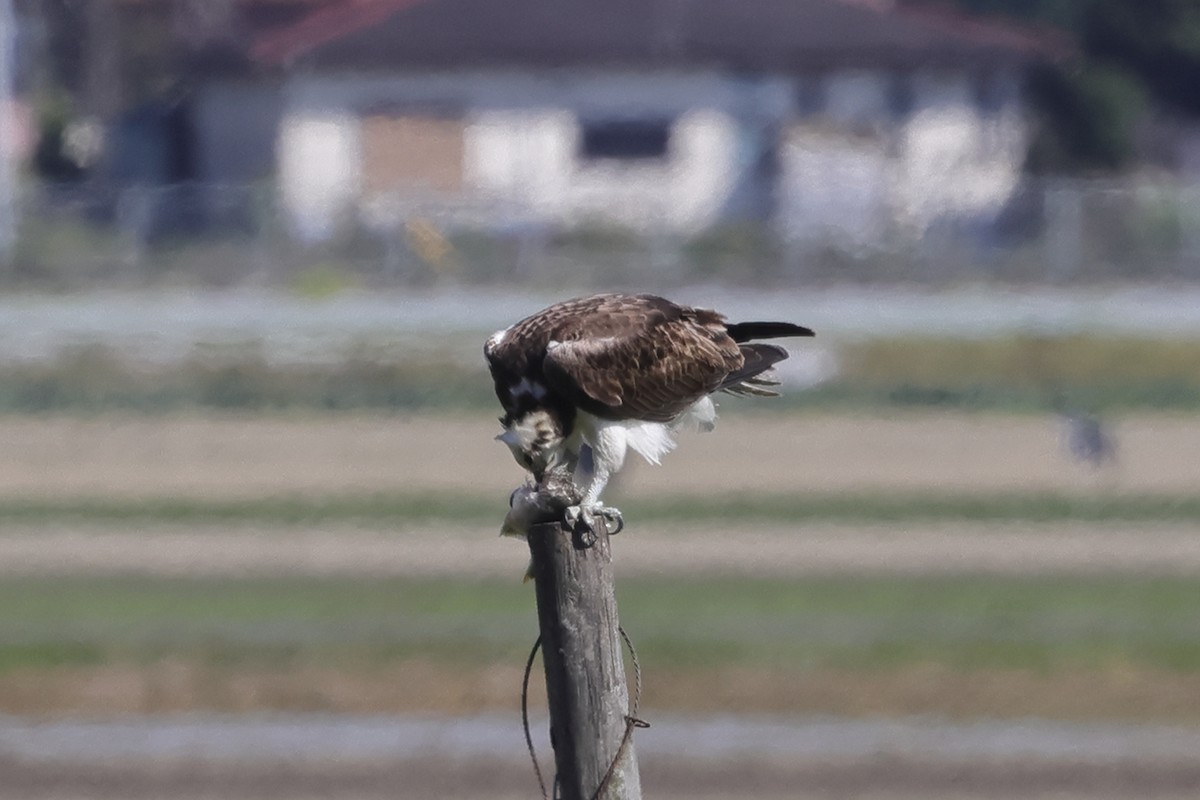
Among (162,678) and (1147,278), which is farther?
(1147,278)

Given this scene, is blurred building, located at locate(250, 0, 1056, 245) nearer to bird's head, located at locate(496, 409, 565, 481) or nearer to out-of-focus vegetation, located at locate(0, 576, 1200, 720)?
out-of-focus vegetation, located at locate(0, 576, 1200, 720)

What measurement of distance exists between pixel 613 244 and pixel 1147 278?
6591 mm

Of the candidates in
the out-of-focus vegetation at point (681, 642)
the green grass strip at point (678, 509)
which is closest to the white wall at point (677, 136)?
the green grass strip at point (678, 509)

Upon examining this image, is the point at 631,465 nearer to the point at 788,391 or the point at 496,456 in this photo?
the point at 496,456

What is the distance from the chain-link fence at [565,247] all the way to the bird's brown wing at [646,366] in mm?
21197

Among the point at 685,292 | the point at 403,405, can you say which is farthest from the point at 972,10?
the point at 403,405

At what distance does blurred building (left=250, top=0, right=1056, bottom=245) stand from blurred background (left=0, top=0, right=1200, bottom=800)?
80 millimetres

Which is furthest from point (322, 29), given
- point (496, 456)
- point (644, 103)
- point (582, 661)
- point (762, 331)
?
point (582, 661)

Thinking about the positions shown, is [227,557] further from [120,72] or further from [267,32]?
[120,72]

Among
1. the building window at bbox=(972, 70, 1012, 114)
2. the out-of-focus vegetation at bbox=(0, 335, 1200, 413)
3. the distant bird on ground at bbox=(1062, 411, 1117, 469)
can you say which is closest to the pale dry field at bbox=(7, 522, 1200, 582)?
the distant bird on ground at bbox=(1062, 411, 1117, 469)

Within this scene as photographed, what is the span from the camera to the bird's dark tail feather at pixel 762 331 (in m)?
5.68

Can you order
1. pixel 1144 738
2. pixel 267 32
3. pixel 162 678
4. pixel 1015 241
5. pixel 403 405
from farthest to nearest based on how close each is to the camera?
1. pixel 267 32
2. pixel 1015 241
3. pixel 403 405
4. pixel 162 678
5. pixel 1144 738

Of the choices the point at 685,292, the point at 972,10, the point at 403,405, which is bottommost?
the point at 403,405

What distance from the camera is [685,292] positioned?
85.8 ft
